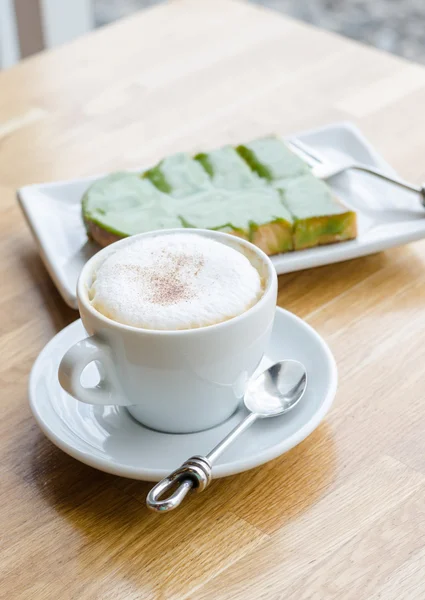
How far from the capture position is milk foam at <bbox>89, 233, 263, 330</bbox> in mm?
628

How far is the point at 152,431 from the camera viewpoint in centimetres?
69

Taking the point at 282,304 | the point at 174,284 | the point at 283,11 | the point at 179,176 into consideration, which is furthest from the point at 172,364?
the point at 283,11

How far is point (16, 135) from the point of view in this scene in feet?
4.08

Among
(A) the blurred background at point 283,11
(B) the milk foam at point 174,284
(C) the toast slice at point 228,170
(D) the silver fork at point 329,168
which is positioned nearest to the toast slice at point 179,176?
(C) the toast slice at point 228,170

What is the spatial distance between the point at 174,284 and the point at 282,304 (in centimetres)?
27

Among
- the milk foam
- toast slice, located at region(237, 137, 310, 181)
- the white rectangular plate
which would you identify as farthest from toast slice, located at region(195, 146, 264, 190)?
the milk foam

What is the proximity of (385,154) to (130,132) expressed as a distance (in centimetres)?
38

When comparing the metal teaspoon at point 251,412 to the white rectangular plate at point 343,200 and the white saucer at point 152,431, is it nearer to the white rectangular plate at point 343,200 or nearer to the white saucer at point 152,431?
the white saucer at point 152,431

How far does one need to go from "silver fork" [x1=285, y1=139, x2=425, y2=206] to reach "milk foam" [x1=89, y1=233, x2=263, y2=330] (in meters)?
0.39

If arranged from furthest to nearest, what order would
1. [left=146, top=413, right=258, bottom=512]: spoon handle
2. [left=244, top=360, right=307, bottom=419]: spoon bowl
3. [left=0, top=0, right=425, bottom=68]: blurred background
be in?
[left=0, top=0, right=425, bottom=68]: blurred background < [left=244, top=360, right=307, bottom=419]: spoon bowl < [left=146, top=413, right=258, bottom=512]: spoon handle

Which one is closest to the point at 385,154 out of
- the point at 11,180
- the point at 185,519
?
the point at 11,180

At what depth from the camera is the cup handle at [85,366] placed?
0.63 metres

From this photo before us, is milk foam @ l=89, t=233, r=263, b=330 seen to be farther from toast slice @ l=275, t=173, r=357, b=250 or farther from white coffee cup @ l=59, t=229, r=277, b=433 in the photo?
toast slice @ l=275, t=173, r=357, b=250

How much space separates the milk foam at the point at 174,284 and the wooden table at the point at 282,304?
0.47ft
